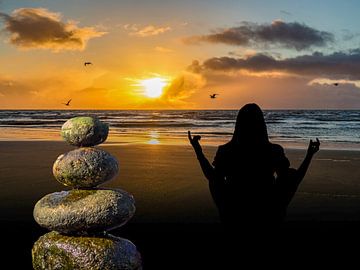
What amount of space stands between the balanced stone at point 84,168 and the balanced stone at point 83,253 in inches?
29.7

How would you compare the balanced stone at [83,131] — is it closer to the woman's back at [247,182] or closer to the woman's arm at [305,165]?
the woman's back at [247,182]

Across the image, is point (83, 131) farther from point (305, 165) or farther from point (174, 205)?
point (174, 205)

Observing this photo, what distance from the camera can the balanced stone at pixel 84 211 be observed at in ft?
19.9

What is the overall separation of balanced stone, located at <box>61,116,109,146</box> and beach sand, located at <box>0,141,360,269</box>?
2303mm

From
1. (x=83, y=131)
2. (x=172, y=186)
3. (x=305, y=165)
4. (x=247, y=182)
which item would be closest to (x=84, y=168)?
(x=83, y=131)

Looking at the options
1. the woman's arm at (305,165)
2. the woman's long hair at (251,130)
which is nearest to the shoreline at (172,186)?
the woman's arm at (305,165)

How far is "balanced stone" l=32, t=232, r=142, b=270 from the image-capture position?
236 inches

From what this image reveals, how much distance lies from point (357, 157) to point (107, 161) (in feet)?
60.3

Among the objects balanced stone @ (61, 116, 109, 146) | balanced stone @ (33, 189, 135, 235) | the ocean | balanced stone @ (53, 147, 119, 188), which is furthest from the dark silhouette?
the ocean

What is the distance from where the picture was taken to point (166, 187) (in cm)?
1409

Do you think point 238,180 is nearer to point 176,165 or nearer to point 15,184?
point 15,184

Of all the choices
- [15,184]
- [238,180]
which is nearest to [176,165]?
[15,184]

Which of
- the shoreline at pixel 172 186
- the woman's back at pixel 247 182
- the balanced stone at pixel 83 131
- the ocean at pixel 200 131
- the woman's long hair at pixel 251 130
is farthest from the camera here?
the ocean at pixel 200 131

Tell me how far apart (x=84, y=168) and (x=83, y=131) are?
524 mm
